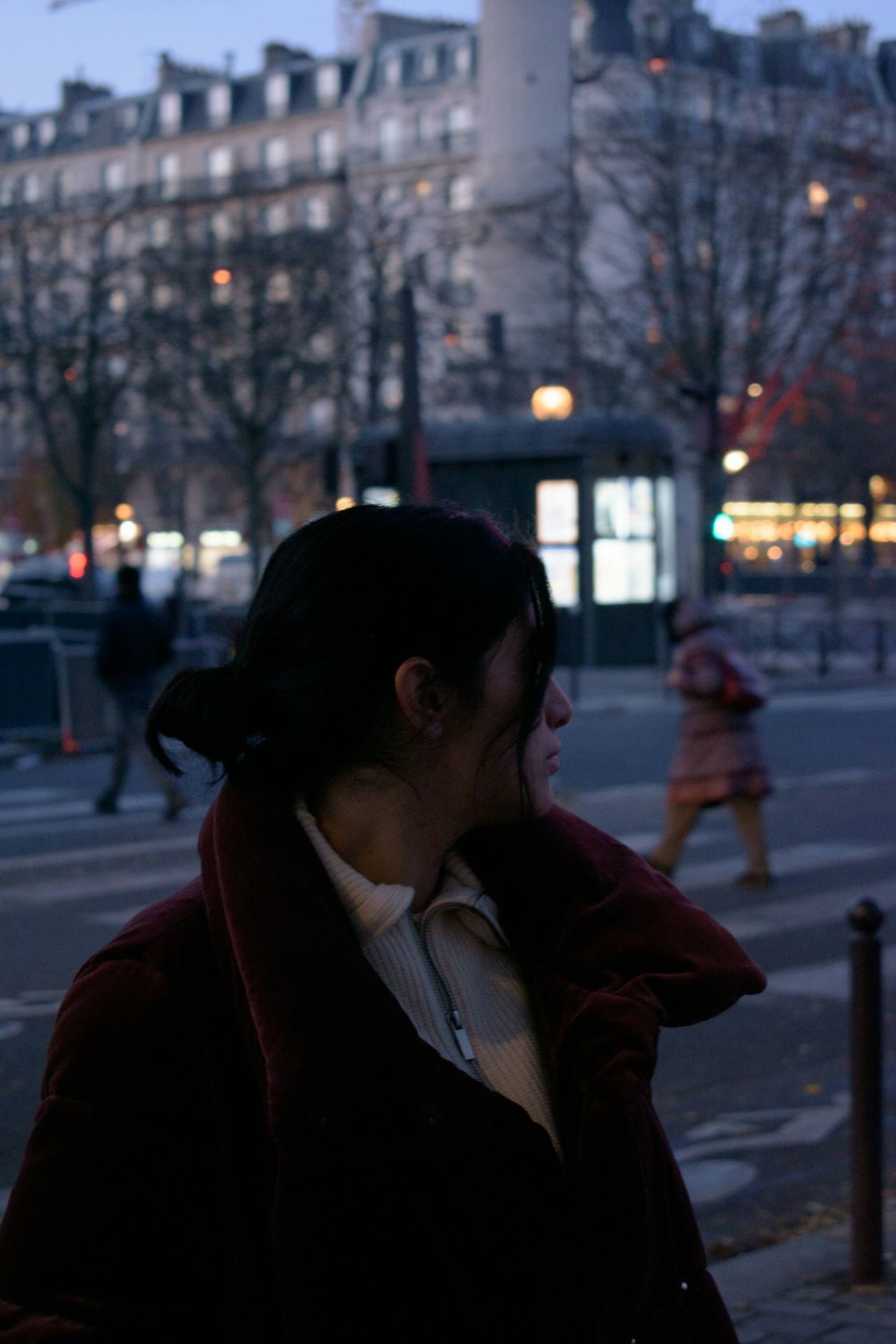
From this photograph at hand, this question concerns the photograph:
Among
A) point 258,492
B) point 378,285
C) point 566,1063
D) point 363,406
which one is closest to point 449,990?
point 566,1063

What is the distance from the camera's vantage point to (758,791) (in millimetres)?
A: 9898

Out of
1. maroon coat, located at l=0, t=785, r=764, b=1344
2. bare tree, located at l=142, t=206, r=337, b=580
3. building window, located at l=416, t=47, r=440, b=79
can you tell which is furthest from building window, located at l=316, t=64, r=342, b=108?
maroon coat, located at l=0, t=785, r=764, b=1344

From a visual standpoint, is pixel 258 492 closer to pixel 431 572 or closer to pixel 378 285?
pixel 378 285

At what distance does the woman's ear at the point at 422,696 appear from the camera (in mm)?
1715

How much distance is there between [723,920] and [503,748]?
742 cm

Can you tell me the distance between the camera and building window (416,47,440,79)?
82000 millimetres

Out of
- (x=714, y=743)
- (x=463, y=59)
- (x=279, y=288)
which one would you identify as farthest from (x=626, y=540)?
(x=463, y=59)

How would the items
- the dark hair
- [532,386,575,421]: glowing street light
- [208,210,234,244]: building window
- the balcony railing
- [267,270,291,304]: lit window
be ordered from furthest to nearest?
[208,210,234,244]: building window
[267,270,291,304]: lit window
the balcony railing
[532,386,575,421]: glowing street light
the dark hair

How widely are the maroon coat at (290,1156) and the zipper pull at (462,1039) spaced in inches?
3.3

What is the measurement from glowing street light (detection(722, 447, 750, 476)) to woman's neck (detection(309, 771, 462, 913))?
1022 inches

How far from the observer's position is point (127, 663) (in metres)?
13.7

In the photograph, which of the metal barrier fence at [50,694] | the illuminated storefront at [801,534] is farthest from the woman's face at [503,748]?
the illuminated storefront at [801,534]

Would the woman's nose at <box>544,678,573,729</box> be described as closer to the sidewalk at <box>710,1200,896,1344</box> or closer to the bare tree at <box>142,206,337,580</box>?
the sidewalk at <box>710,1200,896,1344</box>

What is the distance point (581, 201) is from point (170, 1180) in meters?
31.2
